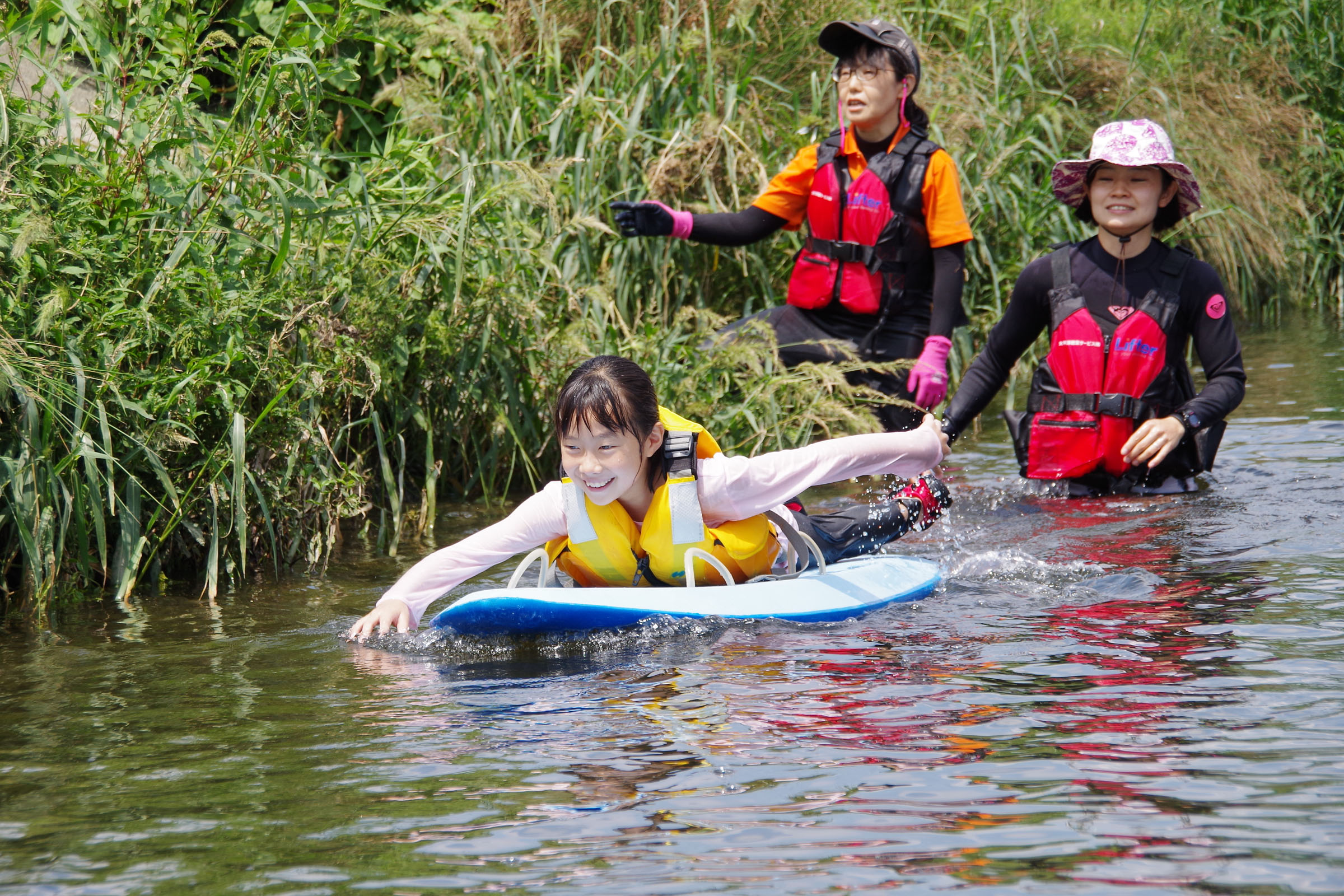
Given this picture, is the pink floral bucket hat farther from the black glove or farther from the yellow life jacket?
the yellow life jacket

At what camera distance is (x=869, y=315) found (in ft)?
20.1

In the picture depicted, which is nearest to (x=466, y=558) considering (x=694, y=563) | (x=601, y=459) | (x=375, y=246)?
(x=601, y=459)

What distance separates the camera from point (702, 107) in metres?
7.27

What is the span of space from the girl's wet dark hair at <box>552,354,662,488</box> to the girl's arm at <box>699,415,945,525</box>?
0.26 meters

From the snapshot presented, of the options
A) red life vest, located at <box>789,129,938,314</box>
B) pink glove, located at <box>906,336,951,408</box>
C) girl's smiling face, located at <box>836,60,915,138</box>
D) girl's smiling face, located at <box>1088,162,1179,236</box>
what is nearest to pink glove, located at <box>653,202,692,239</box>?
red life vest, located at <box>789,129,938,314</box>

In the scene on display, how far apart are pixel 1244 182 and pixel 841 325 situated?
4386mm

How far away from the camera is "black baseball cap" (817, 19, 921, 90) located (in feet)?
18.8

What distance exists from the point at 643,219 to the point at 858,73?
1047 mm

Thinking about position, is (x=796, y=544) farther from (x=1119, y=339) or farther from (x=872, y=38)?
Result: (x=872, y=38)

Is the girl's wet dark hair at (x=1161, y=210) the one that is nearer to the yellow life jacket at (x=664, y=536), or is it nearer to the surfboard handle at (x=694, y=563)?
the yellow life jacket at (x=664, y=536)

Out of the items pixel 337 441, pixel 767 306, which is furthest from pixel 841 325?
pixel 337 441

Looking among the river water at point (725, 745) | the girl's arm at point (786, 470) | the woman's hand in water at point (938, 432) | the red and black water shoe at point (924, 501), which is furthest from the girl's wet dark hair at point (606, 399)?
the red and black water shoe at point (924, 501)

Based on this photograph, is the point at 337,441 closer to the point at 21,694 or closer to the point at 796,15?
the point at 21,694

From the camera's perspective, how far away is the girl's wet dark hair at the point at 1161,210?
541cm
